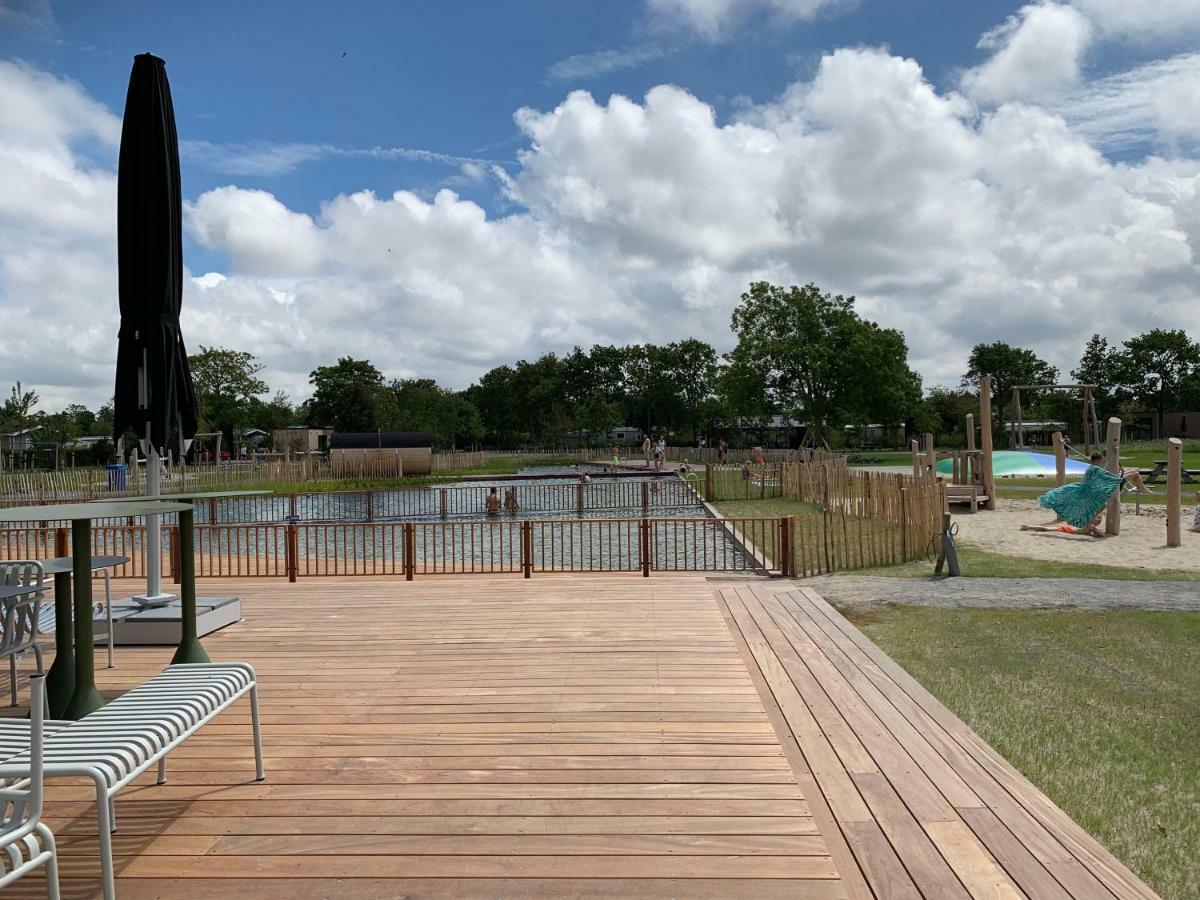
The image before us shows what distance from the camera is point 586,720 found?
4297mm

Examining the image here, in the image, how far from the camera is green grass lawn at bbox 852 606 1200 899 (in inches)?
142

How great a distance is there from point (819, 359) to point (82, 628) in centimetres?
5756

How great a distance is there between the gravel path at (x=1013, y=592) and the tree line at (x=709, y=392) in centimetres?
4908

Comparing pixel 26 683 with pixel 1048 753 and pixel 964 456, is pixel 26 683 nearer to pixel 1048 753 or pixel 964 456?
pixel 1048 753

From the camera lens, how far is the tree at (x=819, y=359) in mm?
58344

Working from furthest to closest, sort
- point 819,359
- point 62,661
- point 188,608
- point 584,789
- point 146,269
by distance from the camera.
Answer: point 819,359
point 146,269
point 188,608
point 62,661
point 584,789

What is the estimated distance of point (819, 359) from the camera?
58.2m

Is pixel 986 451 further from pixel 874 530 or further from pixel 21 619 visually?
pixel 21 619

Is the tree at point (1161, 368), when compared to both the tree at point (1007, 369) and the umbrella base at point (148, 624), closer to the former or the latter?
the tree at point (1007, 369)

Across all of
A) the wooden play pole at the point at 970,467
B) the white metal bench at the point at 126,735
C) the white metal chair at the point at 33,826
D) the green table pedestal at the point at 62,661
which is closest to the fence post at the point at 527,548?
the green table pedestal at the point at 62,661

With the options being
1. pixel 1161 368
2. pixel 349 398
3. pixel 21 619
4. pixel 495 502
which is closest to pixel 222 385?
pixel 349 398

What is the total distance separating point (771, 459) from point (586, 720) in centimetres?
4508

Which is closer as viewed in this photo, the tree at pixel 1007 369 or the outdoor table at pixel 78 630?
the outdoor table at pixel 78 630

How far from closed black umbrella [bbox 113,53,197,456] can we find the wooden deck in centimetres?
180
